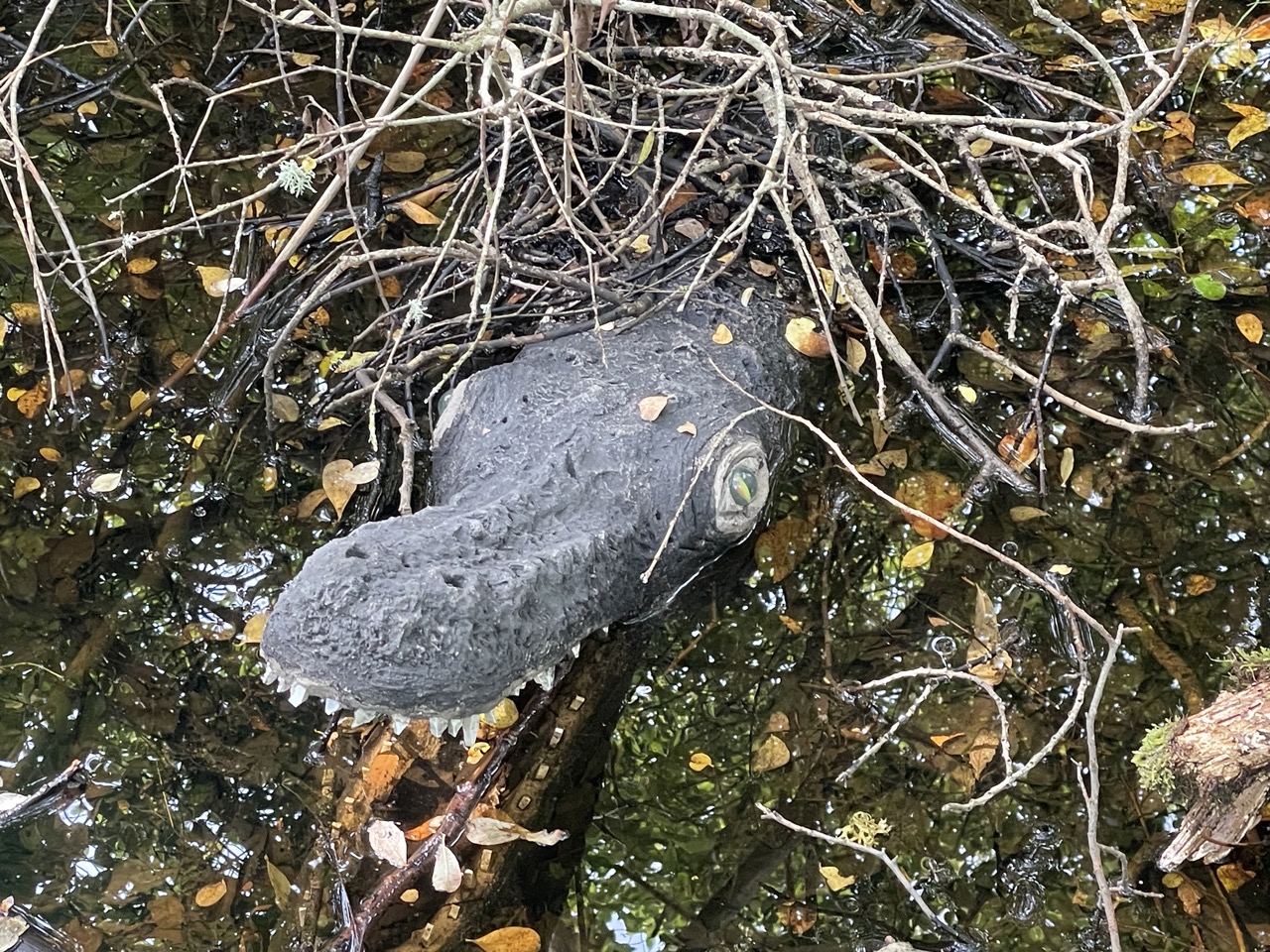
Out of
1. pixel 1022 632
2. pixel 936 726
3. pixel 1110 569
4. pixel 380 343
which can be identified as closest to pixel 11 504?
pixel 380 343

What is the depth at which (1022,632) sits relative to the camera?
9.52ft

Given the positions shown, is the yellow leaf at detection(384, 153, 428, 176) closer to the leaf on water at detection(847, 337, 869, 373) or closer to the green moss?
the leaf on water at detection(847, 337, 869, 373)

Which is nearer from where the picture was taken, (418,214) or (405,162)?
(418,214)

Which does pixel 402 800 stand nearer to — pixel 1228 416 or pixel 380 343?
pixel 380 343

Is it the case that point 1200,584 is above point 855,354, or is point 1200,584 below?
below

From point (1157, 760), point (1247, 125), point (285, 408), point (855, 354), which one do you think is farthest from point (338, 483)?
Answer: point (1247, 125)

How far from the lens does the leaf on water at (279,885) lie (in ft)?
8.39

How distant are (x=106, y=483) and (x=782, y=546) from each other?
83.2 inches

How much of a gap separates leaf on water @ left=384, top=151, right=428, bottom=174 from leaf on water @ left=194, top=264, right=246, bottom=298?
0.70m

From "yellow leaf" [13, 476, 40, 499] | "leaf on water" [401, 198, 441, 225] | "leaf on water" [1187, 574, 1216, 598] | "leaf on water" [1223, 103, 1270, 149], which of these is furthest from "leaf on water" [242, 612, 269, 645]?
"leaf on water" [1223, 103, 1270, 149]

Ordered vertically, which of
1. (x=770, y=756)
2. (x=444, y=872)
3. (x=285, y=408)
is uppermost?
(x=285, y=408)

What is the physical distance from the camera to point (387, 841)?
2436 millimetres

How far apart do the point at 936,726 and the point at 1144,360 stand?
1114mm

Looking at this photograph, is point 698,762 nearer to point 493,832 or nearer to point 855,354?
point 493,832
